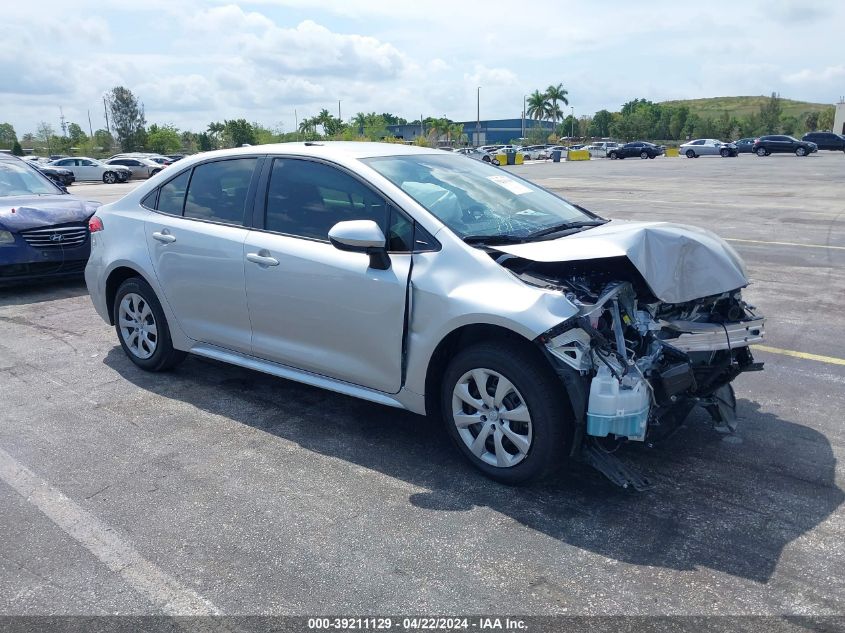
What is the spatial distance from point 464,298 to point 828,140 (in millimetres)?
64114

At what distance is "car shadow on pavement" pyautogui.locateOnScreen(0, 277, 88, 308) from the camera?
340 inches

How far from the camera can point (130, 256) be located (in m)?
5.59

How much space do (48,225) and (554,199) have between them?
6.27m

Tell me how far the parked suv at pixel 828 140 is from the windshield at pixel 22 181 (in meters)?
59.8

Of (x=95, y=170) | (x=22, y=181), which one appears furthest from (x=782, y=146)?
(x=22, y=181)

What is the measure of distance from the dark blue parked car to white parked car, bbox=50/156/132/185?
1316 inches

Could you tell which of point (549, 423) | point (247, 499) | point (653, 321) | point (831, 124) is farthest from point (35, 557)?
point (831, 124)

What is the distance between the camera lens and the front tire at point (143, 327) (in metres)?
5.57

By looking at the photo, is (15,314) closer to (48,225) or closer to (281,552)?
(48,225)

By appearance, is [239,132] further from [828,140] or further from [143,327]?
[143,327]

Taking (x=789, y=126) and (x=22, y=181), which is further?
(x=789, y=126)

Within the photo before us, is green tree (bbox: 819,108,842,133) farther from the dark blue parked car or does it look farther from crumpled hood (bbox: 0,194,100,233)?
the dark blue parked car

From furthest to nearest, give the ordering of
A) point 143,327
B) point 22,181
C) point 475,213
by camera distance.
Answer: point 22,181, point 143,327, point 475,213

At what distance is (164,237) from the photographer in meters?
5.33
